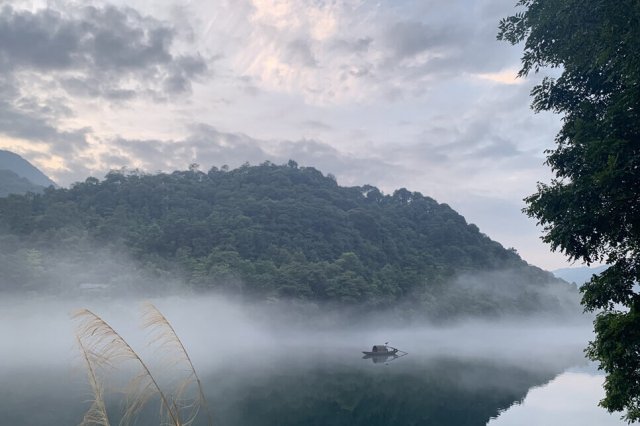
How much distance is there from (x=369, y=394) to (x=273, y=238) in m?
72.2

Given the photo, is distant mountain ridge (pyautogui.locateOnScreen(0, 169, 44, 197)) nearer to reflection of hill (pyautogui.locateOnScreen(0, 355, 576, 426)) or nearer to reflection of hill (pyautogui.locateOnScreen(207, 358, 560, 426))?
reflection of hill (pyautogui.locateOnScreen(0, 355, 576, 426))

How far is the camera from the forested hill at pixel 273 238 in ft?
306

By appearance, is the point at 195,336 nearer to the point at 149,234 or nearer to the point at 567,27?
the point at 149,234

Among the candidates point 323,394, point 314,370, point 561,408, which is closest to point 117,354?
point 323,394

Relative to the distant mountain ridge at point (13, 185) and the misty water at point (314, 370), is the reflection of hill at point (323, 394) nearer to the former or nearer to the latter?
the misty water at point (314, 370)

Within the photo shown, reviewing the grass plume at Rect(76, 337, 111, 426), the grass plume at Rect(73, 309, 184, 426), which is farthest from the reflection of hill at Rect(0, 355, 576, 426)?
the grass plume at Rect(76, 337, 111, 426)

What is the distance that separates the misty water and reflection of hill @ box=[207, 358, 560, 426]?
130 mm

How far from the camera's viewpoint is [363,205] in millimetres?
160125

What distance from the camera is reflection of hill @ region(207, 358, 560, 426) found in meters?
37.9

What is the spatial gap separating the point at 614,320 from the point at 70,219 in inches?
4091

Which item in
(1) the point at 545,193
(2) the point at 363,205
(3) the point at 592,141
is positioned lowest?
(1) the point at 545,193

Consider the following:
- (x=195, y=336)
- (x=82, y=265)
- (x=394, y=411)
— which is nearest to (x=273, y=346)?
(x=195, y=336)

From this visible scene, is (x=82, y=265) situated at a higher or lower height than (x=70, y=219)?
lower

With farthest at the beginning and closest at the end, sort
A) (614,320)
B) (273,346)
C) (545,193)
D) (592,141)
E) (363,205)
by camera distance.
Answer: (363,205) < (273,346) < (545,193) < (592,141) < (614,320)
